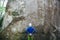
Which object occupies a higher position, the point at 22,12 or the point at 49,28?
the point at 22,12

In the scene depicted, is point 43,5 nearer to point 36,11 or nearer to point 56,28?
point 36,11

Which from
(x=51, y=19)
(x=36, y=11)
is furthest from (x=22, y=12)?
(x=51, y=19)

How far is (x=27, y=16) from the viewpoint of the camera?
3.80 meters

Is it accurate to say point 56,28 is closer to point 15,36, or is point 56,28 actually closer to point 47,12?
point 47,12

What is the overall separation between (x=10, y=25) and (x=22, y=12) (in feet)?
0.90

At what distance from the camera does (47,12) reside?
12.6ft

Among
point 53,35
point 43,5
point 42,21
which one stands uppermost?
point 43,5

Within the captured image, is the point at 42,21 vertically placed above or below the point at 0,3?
below

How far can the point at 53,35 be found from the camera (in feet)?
12.7

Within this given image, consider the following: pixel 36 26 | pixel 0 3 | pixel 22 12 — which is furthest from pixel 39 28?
pixel 0 3

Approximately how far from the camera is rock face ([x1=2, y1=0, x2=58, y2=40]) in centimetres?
379

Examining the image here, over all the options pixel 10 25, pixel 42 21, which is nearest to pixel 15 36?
pixel 10 25

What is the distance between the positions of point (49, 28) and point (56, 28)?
0.11m

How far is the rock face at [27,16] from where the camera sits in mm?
3793
